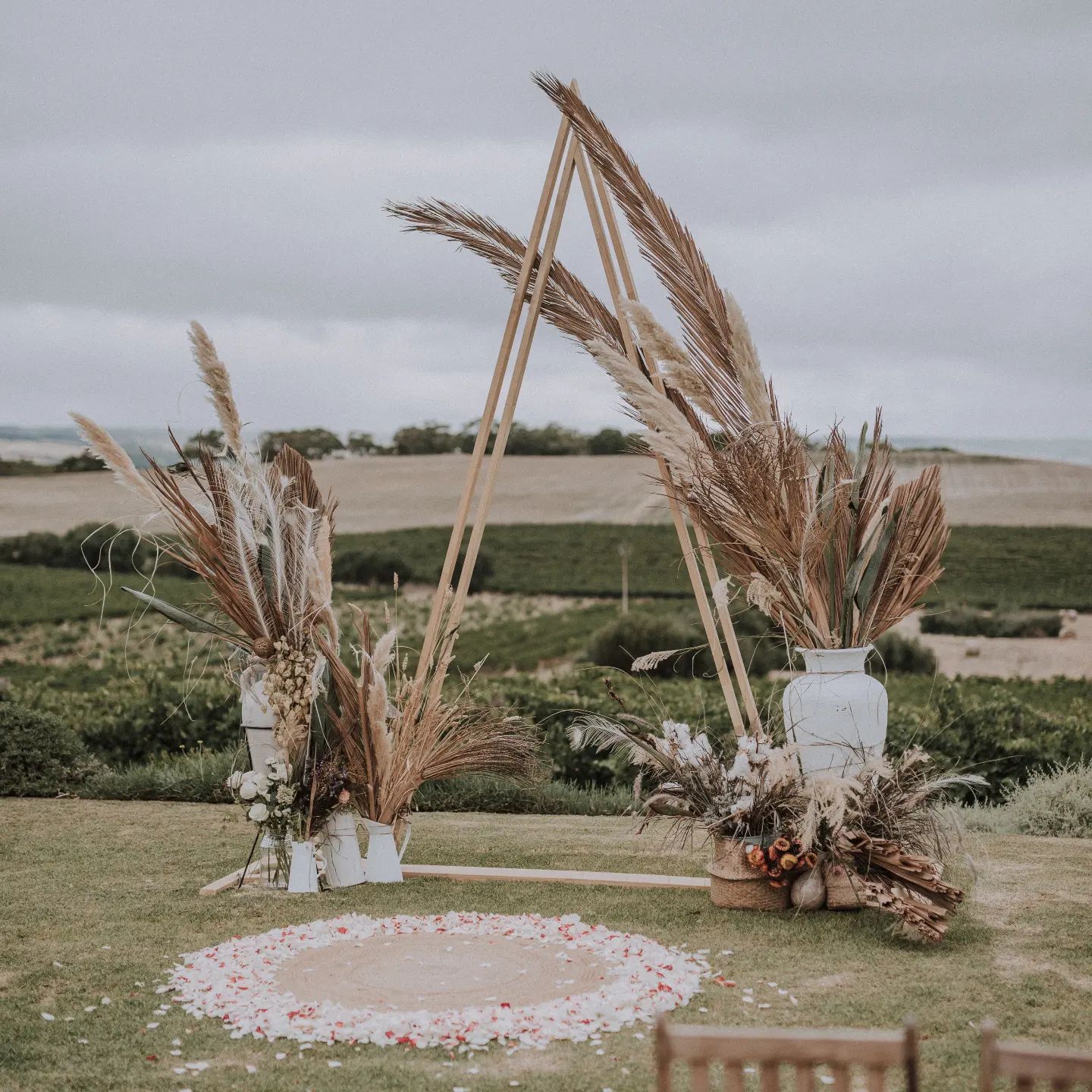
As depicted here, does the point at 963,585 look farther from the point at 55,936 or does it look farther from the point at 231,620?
the point at 55,936

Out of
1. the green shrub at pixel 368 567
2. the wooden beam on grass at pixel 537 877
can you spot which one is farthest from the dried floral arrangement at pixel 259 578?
the green shrub at pixel 368 567

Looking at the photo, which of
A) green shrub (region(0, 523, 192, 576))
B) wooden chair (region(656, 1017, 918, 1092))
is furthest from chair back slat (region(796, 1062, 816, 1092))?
green shrub (region(0, 523, 192, 576))

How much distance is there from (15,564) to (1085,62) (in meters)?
15.8

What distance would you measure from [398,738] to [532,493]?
1698cm

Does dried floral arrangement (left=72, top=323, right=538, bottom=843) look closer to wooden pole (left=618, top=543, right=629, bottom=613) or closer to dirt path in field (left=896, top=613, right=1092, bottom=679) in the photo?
dirt path in field (left=896, top=613, right=1092, bottom=679)

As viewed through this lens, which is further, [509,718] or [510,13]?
[510,13]

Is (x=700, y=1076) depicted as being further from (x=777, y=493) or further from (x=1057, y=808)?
(x=1057, y=808)

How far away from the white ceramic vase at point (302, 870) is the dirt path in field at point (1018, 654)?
39.4 ft

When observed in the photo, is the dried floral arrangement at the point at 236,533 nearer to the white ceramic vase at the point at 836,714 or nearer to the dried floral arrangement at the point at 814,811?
the dried floral arrangement at the point at 814,811

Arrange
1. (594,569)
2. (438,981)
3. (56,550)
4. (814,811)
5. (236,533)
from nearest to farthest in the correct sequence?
(438,981) < (814,811) < (236,533) < (56,550) < (594,569)

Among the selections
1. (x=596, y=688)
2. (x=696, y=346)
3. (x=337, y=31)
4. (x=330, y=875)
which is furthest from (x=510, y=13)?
(x=596, y=688)

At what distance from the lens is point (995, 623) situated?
1709 centimetres

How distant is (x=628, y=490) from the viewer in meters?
22.2

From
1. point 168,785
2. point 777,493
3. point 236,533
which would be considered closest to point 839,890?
point 777,493
